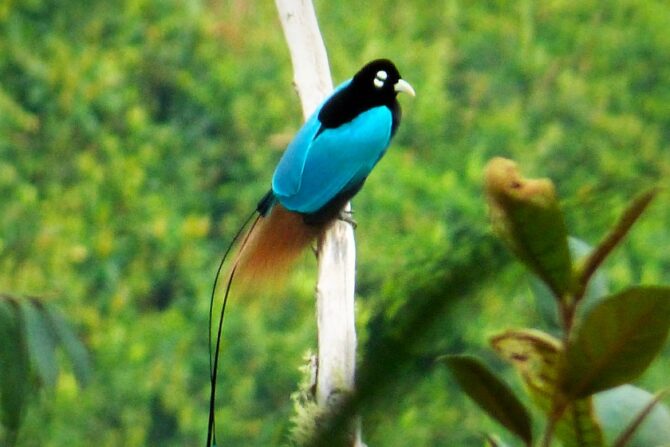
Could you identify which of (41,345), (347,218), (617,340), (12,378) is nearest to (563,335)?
(617,340)

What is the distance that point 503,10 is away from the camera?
8.25ft

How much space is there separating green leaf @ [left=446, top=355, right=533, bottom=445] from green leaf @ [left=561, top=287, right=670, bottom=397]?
0.02 m

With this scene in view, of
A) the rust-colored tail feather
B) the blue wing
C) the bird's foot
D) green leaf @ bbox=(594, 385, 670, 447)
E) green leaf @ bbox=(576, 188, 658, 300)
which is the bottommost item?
the bird's foot

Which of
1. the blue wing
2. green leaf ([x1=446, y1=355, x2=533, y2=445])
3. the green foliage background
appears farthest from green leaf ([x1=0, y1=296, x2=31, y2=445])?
the green foliage background

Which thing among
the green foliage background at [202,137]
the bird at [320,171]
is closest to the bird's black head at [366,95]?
the bird at [320,171]

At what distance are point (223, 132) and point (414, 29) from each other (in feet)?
1.49

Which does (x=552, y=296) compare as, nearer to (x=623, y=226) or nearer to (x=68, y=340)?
(x=623, y=226)

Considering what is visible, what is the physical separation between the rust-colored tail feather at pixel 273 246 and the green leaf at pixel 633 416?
425mm

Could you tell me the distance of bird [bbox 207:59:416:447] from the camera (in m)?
0.71

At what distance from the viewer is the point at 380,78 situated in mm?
866

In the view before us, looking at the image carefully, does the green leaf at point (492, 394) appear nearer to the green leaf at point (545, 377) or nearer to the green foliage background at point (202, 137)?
the green leaf at point (545, 377)

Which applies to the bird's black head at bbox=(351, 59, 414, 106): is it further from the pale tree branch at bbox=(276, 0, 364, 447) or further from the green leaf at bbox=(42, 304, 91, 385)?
the green leaf at bbox=(42, 304, 91, 385)

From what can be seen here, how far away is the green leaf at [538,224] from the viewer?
0.62 ft

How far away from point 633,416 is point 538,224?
0.07 m
